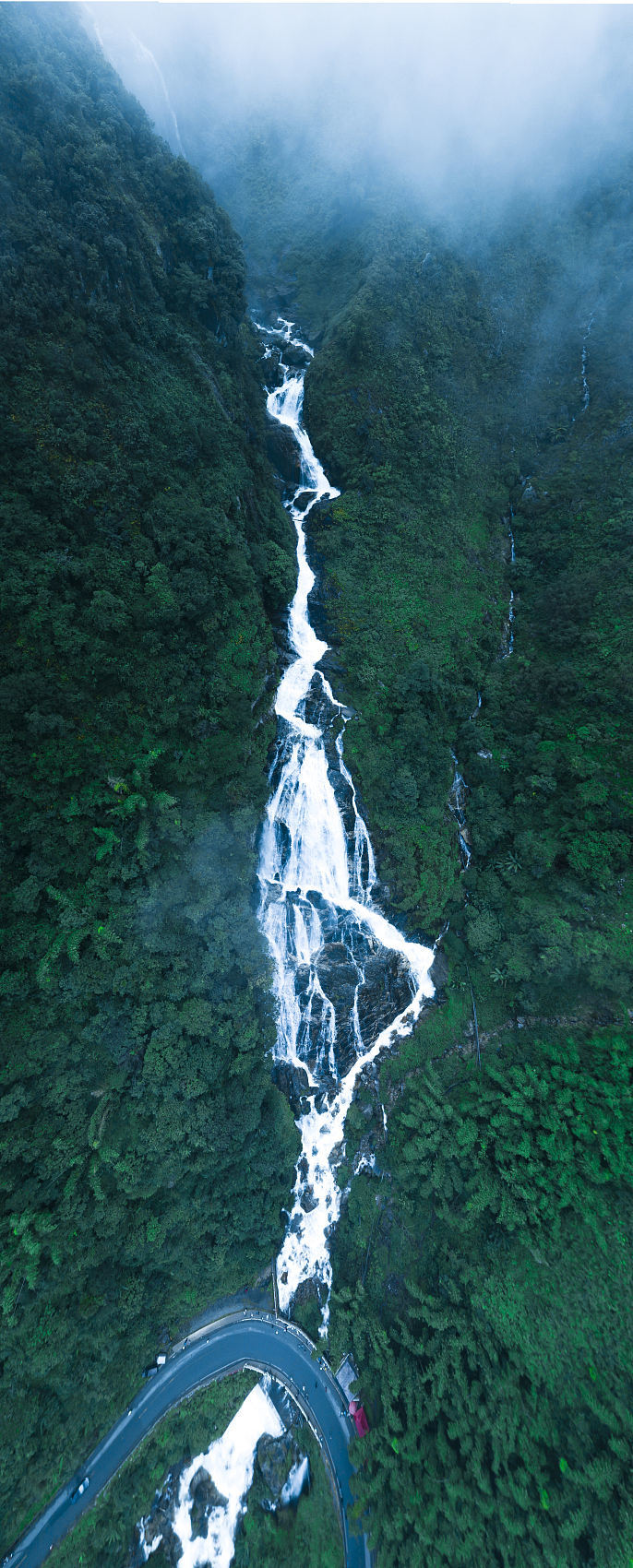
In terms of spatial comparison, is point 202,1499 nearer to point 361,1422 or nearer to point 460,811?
point 361,1422

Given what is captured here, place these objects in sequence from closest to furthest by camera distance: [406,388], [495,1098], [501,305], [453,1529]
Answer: [453,1529] < [495,1098] < [406,388] < [501,305]

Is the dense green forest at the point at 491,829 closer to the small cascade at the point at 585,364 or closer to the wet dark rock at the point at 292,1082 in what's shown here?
the small cascade at the point at 585,364

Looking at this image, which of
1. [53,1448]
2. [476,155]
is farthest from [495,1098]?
[476,155]

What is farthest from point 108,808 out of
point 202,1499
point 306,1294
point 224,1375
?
point 202,1499

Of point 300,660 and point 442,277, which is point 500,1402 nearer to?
point 300,660

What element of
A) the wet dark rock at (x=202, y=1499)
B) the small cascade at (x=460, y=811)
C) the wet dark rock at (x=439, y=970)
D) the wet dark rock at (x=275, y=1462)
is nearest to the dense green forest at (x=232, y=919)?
the small cascade at (x=460, y=811)

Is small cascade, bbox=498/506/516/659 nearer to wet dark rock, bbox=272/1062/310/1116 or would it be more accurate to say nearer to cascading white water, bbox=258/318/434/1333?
cascading white water, bbox=258/318/434/1333
